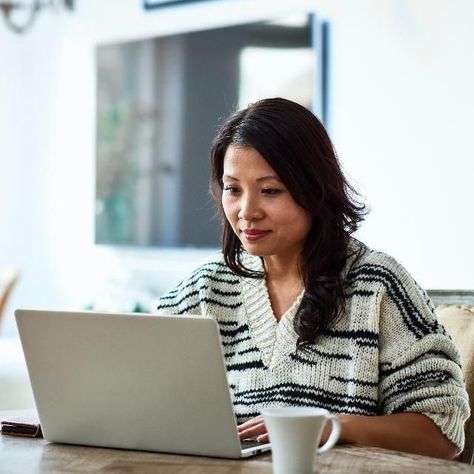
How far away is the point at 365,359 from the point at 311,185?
30 cm

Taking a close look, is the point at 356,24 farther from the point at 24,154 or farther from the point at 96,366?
the point at 96,366

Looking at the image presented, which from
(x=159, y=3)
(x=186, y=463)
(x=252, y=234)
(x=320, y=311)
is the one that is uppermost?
(x=159, y=3)

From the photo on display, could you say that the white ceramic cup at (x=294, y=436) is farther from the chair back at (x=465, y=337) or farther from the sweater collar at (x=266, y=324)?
the chair back at (x=465, y=337)

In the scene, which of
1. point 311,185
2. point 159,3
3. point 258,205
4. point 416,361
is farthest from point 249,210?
point 159,3

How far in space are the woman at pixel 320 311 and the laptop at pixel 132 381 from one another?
0.90ft

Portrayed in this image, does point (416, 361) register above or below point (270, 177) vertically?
below

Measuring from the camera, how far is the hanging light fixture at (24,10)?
16.1ft

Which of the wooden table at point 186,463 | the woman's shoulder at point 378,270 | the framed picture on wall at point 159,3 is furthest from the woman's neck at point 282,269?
the framed picture on wall at point 159,3

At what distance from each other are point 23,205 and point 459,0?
2723mm

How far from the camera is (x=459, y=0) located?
348 cm

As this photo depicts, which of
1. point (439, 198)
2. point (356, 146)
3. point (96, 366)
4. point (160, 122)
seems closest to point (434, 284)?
point (439, 198)

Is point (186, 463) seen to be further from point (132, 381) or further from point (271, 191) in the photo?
point (271, 191)

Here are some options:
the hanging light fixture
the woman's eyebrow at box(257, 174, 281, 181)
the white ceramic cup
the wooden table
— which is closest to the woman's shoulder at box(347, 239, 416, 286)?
the woman's eyebrow at box(257, 174, 281, 181)

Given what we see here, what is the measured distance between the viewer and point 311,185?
1.74 m
